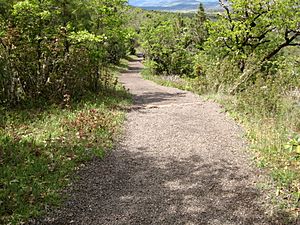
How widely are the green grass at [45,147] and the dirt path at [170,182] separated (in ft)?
0.93

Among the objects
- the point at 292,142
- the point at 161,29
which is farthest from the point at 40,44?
the point at 161,29

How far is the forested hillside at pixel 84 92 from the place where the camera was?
Answer: 4695 millimetres

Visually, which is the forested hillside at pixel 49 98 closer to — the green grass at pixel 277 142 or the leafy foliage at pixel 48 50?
the leafy foliage at pixel 48 50

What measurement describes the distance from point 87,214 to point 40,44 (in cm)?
602

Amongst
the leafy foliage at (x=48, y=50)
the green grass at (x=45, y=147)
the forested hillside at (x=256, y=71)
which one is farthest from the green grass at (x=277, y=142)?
the leafy foliage at (x=48, y=50)

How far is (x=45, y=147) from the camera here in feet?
19.0

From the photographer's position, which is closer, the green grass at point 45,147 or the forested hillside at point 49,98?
the green grass at point 45,147

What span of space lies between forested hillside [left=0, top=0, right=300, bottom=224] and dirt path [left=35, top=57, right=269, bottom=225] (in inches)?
12.2

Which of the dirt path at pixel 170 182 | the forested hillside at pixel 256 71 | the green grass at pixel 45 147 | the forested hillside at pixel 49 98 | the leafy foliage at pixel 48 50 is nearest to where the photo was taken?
the dirt path at pixel 170 182

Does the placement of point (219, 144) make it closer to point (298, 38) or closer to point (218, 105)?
point (218, 105)

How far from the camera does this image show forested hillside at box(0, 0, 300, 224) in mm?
4695

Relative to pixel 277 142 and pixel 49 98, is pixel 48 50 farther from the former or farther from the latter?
pixel 277 142

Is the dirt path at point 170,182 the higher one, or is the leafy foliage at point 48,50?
the leafy foliage at point 48,50

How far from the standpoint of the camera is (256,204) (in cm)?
414
